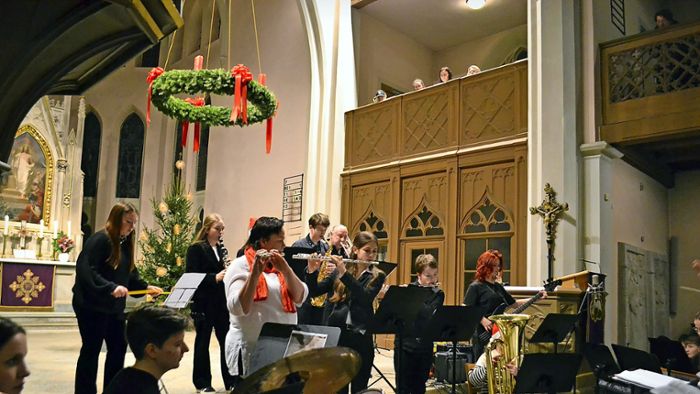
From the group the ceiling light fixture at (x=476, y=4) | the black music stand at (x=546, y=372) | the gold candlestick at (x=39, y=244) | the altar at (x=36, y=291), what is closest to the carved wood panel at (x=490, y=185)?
the ceiling light fixture at (x=476, y=4)

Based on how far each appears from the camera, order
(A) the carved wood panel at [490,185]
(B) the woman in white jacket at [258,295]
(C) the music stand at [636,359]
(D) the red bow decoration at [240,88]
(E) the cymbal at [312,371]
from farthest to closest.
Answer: (A) the carved wood panel at [490,185], (D) the red bow decoration at [240,88], (C) the music stand at [636,359], (B) the woman in white jacket at [258,295], (E) the cymbal at [312,371]

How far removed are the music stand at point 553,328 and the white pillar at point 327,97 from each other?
6.70m

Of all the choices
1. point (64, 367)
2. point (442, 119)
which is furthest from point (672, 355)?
point (64, 367)

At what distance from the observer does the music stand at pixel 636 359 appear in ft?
14.8

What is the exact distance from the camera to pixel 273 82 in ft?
43.6

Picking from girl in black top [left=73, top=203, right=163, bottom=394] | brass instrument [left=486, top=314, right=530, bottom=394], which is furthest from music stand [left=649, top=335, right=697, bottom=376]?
girl in black top [left=73, top=203, right=163, bottom=394]

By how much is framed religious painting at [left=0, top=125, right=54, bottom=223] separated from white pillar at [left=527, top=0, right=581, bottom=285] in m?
10.9

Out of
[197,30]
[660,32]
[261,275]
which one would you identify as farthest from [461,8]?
[261,275]

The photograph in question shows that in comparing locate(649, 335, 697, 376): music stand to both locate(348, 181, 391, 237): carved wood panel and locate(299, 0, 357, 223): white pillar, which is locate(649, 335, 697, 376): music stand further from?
locate(299, 0, 357, 223): white pillar

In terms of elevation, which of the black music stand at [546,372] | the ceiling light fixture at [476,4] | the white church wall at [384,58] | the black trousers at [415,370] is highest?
the ceiling light fixture at [476,4]

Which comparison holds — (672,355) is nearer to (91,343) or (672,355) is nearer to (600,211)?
(600,211)

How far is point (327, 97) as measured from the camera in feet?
38.4

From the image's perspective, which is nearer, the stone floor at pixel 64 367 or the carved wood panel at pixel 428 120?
the stone floor at pixel 64 367

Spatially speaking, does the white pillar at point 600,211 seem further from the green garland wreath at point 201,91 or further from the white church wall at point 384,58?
the white church wall at point 384,58
